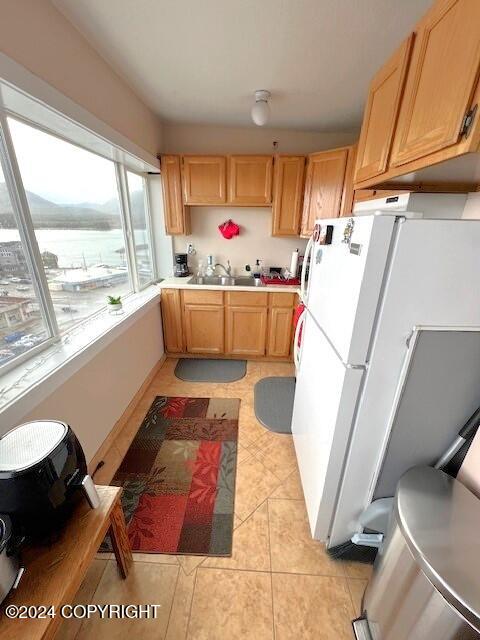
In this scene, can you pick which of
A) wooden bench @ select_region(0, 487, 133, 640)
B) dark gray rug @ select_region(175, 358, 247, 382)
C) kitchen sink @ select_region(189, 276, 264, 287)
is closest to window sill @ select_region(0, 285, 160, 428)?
wooden bench @ select_region(0, 487, 133, 640)

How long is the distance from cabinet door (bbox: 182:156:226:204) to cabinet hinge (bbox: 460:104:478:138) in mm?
2201

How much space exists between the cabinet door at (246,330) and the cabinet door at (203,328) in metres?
0.10

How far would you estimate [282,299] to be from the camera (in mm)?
2744

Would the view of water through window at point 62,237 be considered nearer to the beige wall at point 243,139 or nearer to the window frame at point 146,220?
the window frame at point 146,220

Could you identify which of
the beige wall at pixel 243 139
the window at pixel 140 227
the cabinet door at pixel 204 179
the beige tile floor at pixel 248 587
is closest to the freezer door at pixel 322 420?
the beige tile floor at pixel 248 587

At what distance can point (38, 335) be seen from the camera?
146 cm

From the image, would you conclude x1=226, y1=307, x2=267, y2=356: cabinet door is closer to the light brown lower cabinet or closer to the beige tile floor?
the light brown lower cabinet

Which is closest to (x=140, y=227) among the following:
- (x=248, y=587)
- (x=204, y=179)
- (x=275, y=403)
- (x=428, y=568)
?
(x=204, y=179)

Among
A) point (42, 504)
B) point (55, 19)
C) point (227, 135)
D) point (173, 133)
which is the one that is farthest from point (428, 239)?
point (173, 133)

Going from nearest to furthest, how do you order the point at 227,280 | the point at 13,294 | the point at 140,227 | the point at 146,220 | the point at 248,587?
the point at 248,587
the point at 13,294
the point at 140,227
the point at 146,220
the point at 227,280

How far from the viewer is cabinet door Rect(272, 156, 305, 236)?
2.62m

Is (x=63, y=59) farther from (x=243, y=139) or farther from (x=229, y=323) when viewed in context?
(x=229, y=323)

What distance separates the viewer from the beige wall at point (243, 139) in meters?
2.80

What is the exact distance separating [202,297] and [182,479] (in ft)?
5.57
